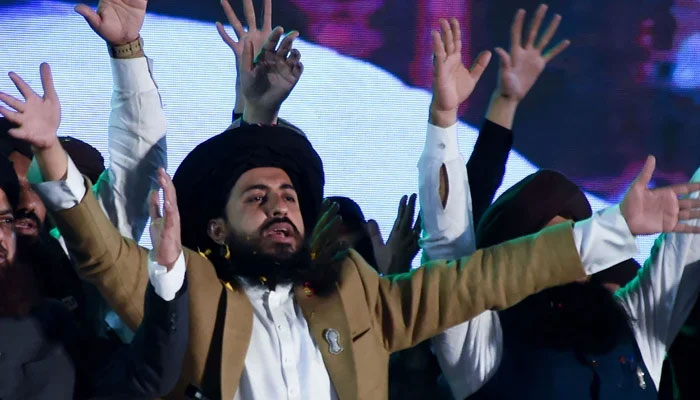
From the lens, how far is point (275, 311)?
3.35 metres

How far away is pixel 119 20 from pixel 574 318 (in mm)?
1489

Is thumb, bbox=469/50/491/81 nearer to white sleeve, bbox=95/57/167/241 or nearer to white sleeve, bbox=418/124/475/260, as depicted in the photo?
white sleeve, bbox=418/124/475/260

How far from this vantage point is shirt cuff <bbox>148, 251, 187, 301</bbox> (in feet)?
9.81

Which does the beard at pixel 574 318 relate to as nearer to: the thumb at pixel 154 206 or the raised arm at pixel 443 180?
the raised arm at pixel 443 180

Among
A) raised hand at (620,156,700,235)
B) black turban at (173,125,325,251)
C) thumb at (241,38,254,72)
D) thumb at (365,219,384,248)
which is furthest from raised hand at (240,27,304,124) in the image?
raised hand at (620,156,700,235)

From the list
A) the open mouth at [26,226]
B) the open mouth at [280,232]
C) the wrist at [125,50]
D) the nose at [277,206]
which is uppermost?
the wrist at [125,50]

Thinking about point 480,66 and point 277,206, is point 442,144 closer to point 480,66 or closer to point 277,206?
point 480,66

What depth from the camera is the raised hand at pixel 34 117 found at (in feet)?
10.0

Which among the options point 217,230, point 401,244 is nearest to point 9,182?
point 217,230

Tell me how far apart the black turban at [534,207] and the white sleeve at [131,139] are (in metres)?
0.99

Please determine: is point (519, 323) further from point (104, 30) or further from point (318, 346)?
point (104, 30)

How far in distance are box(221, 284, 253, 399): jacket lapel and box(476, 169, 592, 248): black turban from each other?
88 centimetres

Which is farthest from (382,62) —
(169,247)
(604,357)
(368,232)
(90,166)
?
(169,247)

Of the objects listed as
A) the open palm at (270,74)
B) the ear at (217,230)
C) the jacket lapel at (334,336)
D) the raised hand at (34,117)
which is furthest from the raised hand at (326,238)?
the raised hand at (34,117)
